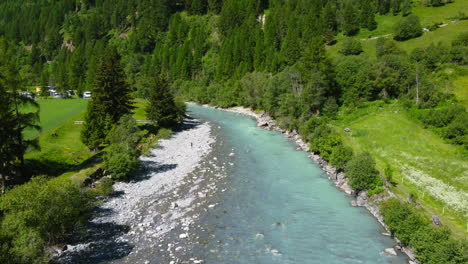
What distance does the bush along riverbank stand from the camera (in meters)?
19.2

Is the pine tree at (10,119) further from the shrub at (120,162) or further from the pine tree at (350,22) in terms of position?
the pine tree at (350,22)

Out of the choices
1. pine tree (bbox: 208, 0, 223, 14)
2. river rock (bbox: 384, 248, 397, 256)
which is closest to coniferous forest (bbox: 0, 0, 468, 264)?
pine tree (bbox: 208, 0, 223, 14)

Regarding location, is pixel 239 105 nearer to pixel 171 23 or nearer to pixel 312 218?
pixel 312 218

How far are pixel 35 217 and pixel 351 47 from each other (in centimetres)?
10334

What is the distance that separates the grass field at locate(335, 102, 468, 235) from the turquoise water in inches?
249

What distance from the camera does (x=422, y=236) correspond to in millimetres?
20594

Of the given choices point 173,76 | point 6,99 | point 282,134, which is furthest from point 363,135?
point 173,76

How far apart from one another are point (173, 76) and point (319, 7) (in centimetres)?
8068

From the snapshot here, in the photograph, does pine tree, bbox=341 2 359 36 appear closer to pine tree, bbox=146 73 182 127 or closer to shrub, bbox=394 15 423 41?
shrub, bbox=394 15 423 41

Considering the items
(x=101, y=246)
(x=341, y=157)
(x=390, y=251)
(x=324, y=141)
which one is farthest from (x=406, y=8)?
(x=101, y=246)

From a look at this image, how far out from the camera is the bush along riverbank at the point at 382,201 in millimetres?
19188

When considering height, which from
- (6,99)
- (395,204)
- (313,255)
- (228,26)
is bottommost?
(313,255)

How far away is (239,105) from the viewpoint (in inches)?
4291

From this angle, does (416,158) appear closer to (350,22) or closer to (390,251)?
(390,251)
